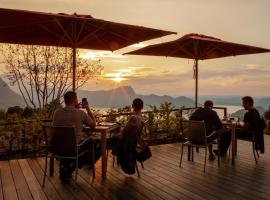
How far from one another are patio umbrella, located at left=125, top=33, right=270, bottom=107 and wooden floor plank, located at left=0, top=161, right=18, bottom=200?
430 centimetres

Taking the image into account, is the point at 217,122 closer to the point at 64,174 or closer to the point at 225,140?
the point at 225,140

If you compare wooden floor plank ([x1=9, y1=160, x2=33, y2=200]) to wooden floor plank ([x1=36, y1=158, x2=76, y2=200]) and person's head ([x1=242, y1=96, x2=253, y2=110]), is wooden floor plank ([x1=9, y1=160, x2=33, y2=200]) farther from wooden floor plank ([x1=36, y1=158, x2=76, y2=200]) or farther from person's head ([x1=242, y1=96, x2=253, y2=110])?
person's head ([x1=242, y1=96, x2=253, y2=110])

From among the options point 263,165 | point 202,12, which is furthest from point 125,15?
point 263,165

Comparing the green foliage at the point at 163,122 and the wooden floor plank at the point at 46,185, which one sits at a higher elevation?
the green foliage at the point at 163,122

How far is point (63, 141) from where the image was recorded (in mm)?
5289

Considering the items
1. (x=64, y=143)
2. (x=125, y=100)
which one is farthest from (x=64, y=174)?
(x=125, y=100)

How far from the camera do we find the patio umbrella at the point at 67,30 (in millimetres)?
5680

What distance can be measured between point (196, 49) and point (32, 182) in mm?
5446

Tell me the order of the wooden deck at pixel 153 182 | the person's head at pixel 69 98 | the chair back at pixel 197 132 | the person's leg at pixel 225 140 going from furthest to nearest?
the person's leg at pixel 225 140
the chair back at pixel 197 132
the person's head at pixel 69 98
the wooden deck at pixel 153 182

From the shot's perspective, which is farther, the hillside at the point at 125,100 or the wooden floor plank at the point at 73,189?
the hillside at the point at 125,100

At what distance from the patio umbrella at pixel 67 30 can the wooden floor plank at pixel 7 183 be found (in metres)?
2.16

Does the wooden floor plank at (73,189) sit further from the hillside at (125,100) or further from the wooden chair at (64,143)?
the hillside at (125,100)

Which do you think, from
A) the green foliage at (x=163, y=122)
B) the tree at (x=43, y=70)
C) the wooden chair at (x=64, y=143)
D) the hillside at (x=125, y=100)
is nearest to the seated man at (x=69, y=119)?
the wooden chair at (x=64, y=143)

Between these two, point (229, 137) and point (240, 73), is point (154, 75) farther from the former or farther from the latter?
point (229, 137)
